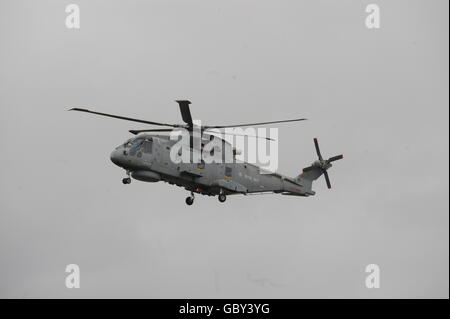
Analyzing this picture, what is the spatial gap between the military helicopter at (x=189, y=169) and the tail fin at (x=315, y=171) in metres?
1.58

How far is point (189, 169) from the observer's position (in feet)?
200

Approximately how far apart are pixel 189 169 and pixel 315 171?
13.2 metres

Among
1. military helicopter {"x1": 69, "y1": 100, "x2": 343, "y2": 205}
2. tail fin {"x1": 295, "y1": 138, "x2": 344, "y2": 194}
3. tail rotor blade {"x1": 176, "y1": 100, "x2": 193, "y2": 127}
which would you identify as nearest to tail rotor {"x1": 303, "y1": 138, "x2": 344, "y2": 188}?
tail fin {"x1": 295, "y1": 138, "x2": 344, "y2": 194}

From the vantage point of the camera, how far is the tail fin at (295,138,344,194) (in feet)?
228

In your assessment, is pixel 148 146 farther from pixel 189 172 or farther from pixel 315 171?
pixel 315 171

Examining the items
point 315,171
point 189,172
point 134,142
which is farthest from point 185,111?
point 315,171

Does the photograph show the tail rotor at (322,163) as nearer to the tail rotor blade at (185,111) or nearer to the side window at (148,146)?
the tail rotor blade at (185,111)

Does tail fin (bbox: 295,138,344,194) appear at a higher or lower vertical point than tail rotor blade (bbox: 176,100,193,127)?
lower

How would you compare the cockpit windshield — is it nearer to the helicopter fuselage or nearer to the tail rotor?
the helicopter fuselage

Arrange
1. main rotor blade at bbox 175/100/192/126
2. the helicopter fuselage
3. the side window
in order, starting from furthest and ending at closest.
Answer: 1. the side window
2. the helicopter fuselage
3. main rotor blade at bbox 175/100/192/126

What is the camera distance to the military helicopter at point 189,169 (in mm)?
58906

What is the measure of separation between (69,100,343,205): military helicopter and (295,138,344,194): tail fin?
62.0 inches
